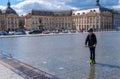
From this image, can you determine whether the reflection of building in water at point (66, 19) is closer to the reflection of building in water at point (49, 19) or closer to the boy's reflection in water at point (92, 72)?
the reflection of building in water at point (49, 19)

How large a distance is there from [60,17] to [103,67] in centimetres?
14790

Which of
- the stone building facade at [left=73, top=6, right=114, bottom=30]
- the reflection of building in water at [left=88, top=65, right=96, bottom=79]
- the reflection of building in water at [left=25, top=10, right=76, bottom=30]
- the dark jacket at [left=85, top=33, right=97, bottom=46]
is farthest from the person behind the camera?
the reflection of building in water at [left=25, top=10, right=76, bottom=30]

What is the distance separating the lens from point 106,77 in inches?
333

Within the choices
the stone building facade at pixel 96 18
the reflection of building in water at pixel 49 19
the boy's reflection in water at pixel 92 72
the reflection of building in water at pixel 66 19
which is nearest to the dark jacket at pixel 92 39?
the boy's reflection in water at pixel 92 72

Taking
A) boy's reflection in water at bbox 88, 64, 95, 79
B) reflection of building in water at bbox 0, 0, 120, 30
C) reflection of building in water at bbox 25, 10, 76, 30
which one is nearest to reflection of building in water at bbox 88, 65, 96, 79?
boy's reflection in water at bbox 88, 64, 95, 79

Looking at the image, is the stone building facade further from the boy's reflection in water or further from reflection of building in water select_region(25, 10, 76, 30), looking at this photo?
the boy's reflection in water

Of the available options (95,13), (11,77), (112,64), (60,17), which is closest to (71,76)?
(11,77)

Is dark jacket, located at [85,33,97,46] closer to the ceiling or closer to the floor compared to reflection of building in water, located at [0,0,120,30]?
closer to the floor

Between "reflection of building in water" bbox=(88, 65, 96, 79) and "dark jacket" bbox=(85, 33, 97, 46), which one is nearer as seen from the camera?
"reflection of building in water" bbox=(88, 65, 96, 79)

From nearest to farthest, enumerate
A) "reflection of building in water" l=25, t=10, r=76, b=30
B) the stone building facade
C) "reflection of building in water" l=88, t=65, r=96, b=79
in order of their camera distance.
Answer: "reflection of building in water" l=88, t=65, r=96, b=79, the stone building facade, "reflection of building in water" l=25, t=10, r=76, b=30

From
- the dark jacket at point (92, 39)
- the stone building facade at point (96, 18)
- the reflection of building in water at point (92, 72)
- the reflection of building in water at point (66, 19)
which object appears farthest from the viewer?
the stone building facade at point (96, 18)

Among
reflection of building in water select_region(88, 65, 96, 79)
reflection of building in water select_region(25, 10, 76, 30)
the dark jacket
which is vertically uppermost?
reflection of building in water select_region(25, 10, 76, 30)

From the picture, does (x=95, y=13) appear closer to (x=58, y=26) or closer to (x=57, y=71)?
(x=58, y=26)

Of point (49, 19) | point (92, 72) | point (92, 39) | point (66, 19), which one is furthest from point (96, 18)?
point (92, 72)
